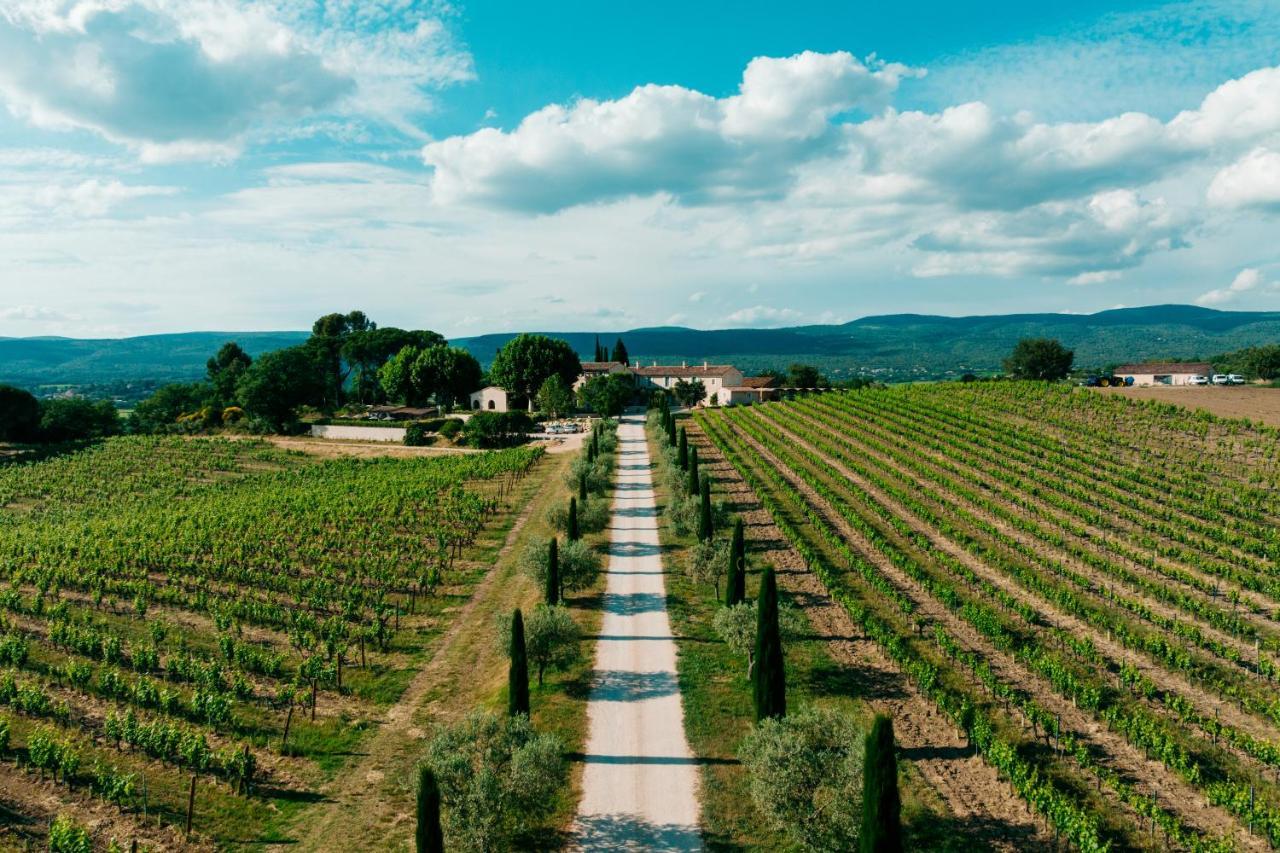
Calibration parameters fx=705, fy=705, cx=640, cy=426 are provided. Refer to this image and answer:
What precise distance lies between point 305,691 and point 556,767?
1479cm

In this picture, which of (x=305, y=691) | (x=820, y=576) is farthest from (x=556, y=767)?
(x=820, y=576)

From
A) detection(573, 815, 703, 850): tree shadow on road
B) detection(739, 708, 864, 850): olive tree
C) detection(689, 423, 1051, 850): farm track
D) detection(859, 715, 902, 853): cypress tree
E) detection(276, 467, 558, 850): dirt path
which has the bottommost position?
detection(276, 467, 558, 850): dirt path

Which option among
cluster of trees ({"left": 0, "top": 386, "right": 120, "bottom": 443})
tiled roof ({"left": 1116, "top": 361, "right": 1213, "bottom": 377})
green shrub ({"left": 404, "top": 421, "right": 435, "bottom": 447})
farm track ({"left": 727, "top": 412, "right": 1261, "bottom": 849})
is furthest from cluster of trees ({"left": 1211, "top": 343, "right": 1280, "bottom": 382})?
cluster of trees ({"left": 0, "top": 386, "right": 120, "bottom": 443})

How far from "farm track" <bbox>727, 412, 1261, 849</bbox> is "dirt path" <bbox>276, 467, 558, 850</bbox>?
72.9 feet

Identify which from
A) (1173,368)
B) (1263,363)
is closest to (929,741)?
(1263,363)

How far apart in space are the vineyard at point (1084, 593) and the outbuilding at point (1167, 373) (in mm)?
62839

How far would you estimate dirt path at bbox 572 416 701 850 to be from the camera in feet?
66.6

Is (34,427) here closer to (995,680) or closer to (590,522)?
(590,522)

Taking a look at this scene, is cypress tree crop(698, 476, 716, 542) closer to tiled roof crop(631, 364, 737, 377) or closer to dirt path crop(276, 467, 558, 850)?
dirt path crop(276, 467, 558, 850)

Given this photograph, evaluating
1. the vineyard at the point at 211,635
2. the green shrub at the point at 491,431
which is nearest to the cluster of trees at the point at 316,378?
the green shrub at the point at 491,431

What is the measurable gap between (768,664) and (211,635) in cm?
2725

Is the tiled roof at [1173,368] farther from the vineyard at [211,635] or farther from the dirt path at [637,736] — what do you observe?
the dirt path at [637,736]

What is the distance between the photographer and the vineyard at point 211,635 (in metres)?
23.0

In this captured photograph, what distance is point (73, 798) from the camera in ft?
73.3
